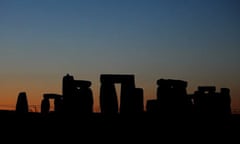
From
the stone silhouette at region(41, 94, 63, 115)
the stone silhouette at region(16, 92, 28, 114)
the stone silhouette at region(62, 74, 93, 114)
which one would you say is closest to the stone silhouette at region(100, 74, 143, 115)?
the stone silhouette at region(62, 74, 93, 114)

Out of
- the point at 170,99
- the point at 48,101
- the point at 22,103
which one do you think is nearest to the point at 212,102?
the point at 170,99

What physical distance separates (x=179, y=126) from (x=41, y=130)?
6261 mm

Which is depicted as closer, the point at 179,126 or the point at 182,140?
the point at 182,140

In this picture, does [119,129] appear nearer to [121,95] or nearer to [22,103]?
[121,95]

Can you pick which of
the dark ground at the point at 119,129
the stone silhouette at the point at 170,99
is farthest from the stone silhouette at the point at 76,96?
the stone silhouette at the point at 170,99

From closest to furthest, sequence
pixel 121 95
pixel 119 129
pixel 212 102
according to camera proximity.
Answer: pixel 119 129 → pixel 121 95 → pixel 212 102

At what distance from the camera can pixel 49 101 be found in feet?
116

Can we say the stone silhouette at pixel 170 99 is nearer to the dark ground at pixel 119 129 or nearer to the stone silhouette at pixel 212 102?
the dark ground at pixel 119 129

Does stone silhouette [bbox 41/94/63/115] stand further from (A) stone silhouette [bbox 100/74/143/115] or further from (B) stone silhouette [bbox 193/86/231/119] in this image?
(B) stone silhouette [bbox 193/86/231/119]

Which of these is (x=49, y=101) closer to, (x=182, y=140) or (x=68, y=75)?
(x=68, y=75)

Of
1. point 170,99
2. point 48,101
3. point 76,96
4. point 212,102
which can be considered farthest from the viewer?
point 48,101

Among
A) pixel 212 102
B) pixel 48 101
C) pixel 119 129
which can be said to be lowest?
pixel 119 129

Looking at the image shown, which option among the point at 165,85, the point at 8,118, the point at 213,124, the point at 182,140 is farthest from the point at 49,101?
the point at 182,140

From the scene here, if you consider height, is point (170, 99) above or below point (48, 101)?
below
